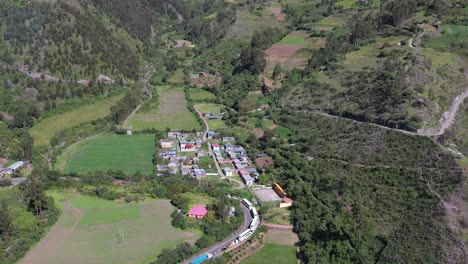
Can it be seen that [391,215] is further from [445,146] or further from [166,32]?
[166,32]

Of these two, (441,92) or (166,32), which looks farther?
(166,32)

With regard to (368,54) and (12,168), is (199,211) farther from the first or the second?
(368,54)

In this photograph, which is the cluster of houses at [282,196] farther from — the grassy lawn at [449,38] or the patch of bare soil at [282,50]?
the patch of bare soil at [282,50]

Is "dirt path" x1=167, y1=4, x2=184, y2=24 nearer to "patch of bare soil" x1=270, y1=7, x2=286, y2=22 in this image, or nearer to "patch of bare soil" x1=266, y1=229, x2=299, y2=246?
"patch of bare soil" x1=270, y1=7, x2=286, y2=22

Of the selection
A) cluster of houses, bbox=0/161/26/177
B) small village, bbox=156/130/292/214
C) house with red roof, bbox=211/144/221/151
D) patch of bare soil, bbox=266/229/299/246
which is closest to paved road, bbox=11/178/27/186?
cluster of houses, bbox=0/161/26/177

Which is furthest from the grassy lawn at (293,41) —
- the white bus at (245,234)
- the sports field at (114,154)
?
the white bus at (245,234)

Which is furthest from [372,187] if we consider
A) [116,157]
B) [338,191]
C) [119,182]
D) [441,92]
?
[116,157]

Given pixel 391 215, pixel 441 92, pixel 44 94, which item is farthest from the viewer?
pixel 44 94
